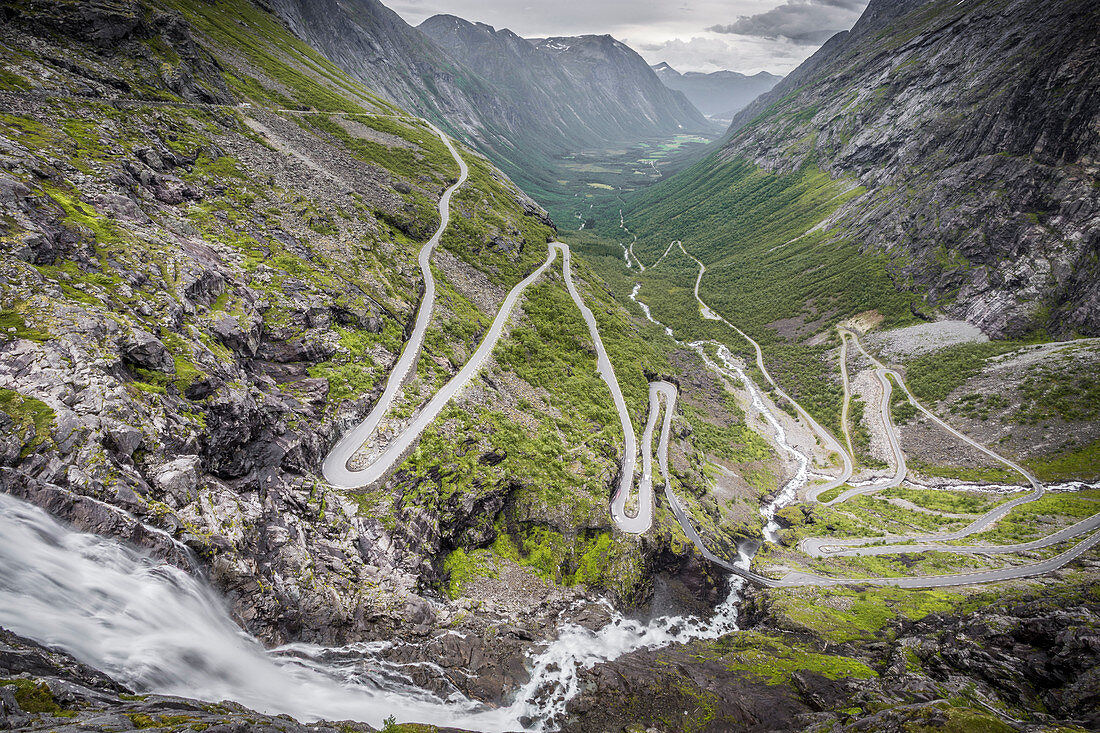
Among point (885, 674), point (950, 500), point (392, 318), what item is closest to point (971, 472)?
point (950, 500)

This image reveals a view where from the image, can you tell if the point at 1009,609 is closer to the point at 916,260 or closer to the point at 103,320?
the point at 103,320

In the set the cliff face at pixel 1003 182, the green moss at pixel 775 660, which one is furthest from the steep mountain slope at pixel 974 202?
the green moss at pixel 775 660

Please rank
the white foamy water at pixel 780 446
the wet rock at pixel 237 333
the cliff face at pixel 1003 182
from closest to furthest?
the wet rock at pixel 237 333 → the white foamy water at pixel 780 446 → the cliff face at pixel 1003 182

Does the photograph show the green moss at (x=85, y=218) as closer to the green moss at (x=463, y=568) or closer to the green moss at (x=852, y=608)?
the green moss at (x=463, y=568)

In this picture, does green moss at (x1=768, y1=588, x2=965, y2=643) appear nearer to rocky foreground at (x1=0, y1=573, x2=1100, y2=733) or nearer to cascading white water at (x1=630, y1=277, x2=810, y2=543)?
rocky foreground at (x1=0, y1=573, x2=1100, y2=733)

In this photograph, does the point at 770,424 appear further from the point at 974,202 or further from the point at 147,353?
the point at 147,353

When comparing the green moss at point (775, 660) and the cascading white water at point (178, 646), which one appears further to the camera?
the green moss at point (775, 660)

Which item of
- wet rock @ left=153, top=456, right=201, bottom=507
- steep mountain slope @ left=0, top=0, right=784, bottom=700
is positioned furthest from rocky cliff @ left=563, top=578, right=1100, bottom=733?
wet rock @ left=153, top=456, right=201, bottom=507
